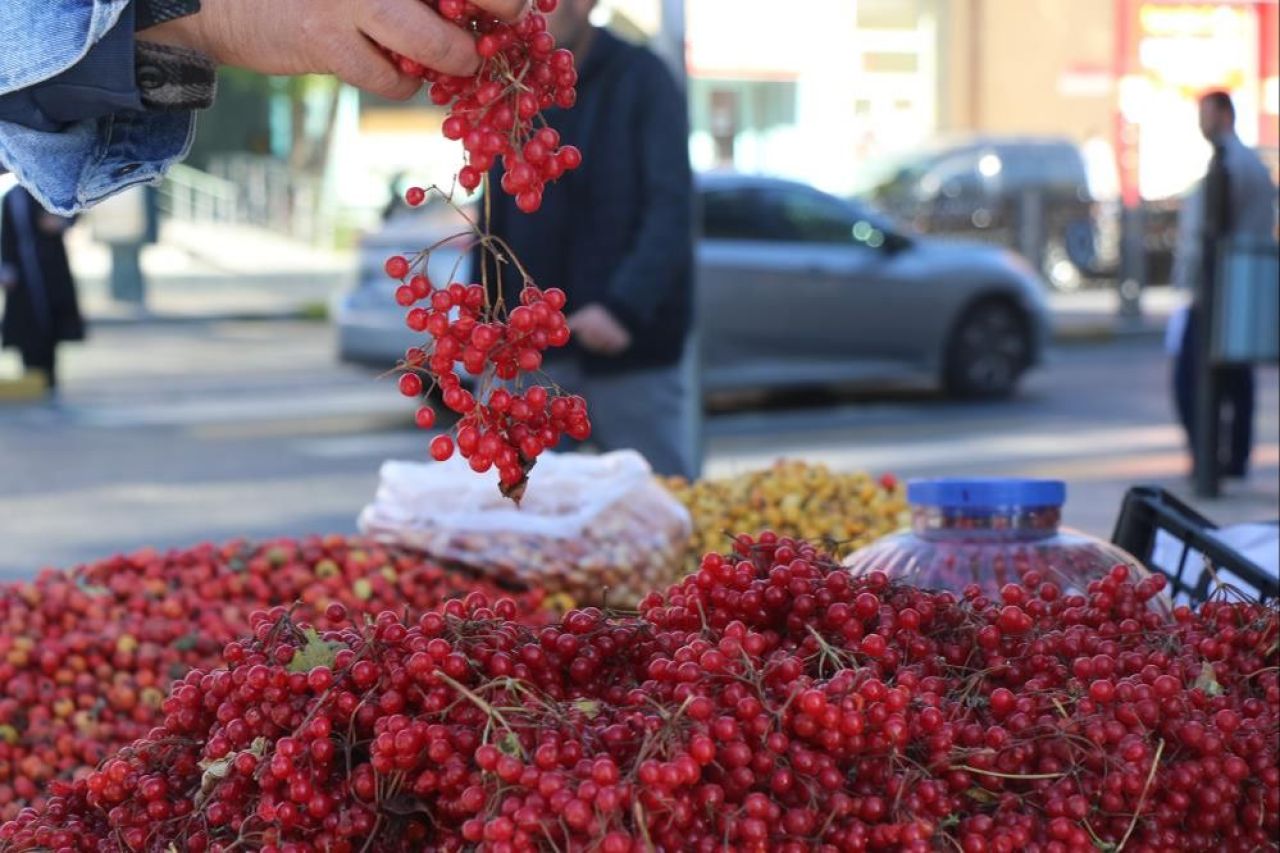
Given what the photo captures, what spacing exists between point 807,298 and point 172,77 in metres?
11.3

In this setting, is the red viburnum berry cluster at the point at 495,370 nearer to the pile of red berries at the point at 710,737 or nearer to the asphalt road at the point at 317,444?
the pile of red berries at the point at 710,737

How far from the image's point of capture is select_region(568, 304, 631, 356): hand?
16.7ft

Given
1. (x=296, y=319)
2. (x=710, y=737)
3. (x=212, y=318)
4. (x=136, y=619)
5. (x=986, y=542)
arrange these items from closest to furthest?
(x=710, y=737) < (x=986, y=542) < (x=136, y=619) < (x=212, y=318) < (x=296, y=319)

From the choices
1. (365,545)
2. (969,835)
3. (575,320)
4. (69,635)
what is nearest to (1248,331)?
(575,320)

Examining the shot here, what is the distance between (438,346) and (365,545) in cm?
257

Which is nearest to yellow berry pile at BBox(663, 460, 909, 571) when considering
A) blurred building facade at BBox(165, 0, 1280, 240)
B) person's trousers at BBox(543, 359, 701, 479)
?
person's trousers at BBox(543, 359, 701, 479)

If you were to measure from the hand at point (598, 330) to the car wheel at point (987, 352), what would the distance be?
9119mm

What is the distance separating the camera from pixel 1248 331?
8.56 metres

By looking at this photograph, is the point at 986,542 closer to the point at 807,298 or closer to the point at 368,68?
the point at 368,68

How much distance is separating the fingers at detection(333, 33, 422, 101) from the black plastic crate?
138 centimetres

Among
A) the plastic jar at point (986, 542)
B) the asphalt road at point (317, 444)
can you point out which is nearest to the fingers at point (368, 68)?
the plastic jar at point (986, 542)

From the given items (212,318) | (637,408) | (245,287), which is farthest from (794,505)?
(245,287)

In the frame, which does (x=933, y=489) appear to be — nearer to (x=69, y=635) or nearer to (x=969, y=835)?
(x=969, y=835)

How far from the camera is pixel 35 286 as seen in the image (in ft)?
44.7
